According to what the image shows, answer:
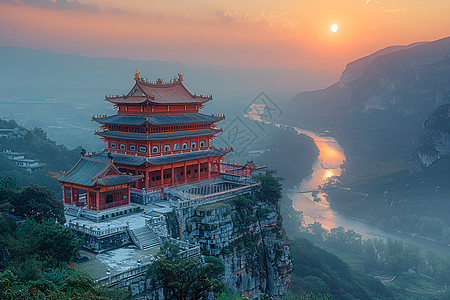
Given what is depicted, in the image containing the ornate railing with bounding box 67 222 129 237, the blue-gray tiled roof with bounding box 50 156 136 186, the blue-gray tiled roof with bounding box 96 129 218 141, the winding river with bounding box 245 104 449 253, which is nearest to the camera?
the ornate railing with bounding box 67 222 129 237

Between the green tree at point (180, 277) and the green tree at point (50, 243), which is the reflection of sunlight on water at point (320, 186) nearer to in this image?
the green tree at point (180, 277)

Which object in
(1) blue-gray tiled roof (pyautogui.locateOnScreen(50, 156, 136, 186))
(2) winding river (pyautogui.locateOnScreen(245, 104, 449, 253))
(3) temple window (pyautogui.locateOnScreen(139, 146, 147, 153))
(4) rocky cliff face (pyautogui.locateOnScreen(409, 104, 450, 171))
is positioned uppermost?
(3) temple window (pyautogui.locateOnScreen(139, 146, 147, 153))

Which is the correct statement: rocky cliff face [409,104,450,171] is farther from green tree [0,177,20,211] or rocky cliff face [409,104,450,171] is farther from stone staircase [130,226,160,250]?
green tree [0,177,20,211]

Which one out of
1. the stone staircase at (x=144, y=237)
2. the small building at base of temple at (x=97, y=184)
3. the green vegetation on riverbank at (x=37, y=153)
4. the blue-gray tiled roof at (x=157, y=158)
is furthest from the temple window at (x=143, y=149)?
the green vegetation on riverbank at (x=37, y=153)

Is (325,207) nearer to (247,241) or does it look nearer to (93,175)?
(247,241)

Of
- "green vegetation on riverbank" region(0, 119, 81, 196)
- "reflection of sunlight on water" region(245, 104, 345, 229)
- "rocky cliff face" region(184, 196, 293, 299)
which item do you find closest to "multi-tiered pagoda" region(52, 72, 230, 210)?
"rocky cliff face" region(184, 196, 293, 299)
